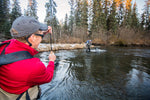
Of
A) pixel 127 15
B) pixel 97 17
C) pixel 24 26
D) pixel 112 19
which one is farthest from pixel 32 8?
pixel 24 26

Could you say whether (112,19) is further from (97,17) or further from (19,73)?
(19,73)

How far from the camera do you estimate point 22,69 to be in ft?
3.34

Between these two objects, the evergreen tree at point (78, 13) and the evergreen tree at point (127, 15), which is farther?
the evergreen tree at point (78, 13)

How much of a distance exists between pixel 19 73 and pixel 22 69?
55mm

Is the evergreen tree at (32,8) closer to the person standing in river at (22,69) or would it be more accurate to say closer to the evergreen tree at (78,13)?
the evergreen tree at (78,13)

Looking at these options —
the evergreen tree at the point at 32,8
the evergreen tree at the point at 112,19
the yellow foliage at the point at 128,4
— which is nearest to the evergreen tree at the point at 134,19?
the yellow foliage at the point at 128,4

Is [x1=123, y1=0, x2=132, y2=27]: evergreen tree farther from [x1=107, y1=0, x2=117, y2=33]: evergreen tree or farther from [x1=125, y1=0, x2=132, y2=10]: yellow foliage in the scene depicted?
[x1=107, y1=0, x2=117, y2=33]: evergreen tree

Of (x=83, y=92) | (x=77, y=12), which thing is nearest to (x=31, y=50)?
(x=83, y=92)

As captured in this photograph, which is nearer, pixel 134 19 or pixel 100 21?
pixel 100 21

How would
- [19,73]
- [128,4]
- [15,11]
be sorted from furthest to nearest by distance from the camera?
1. [128,4]
2. [15,11]
3. [19,73]

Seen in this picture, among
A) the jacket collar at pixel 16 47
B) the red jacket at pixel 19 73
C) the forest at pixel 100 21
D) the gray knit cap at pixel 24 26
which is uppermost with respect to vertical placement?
the forest at pixel 100 21

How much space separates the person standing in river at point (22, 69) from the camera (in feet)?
3.34

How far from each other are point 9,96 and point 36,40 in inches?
31.3

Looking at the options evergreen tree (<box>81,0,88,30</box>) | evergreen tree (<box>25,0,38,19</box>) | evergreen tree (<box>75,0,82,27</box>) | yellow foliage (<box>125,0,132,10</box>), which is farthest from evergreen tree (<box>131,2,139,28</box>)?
evergreen tree (<box>25,0,38,19</box>)
